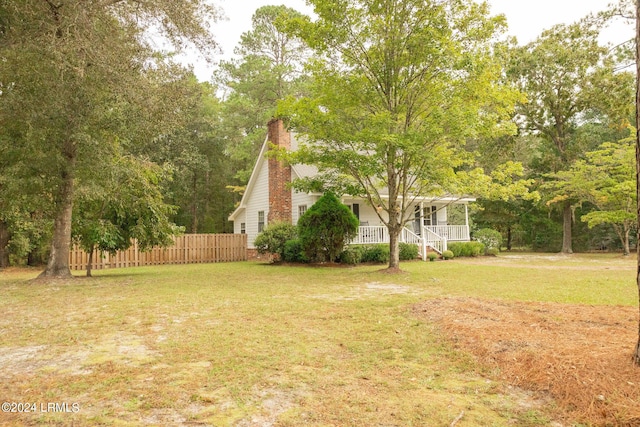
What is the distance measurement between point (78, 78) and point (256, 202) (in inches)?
564

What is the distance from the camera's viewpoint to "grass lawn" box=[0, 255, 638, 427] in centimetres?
292

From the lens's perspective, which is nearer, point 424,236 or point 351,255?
point 351,255

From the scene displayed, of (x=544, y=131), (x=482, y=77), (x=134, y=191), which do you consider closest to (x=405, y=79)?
(x=482, y=77)

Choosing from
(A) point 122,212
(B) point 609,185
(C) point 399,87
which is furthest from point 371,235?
(B) point 609,185

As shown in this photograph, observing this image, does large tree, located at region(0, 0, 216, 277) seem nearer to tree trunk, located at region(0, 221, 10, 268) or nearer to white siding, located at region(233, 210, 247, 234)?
tree trunk, located at region(0, 221, 10, 268)

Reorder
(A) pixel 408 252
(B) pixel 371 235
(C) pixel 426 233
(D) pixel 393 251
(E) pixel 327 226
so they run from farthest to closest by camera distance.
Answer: (C) pixel 426 233, (B) pixel 371 235, (A) pixel 408 252, (E) pixel 327 226, (D) pixel 393 251

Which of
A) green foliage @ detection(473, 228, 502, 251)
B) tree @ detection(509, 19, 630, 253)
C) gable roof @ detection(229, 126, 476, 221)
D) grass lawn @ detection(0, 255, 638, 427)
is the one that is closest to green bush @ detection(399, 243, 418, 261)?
gable roof @ detection(229, 126, 476, 221)

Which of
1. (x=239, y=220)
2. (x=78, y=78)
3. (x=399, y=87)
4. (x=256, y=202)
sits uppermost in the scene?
(x=399, y=87)

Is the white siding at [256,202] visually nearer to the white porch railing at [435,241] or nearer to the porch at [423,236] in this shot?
the porch at [423,236]

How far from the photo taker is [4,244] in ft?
59.2

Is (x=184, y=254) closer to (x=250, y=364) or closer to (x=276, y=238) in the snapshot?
(x=276, y=238)

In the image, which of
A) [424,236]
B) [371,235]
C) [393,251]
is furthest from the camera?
[424,236]

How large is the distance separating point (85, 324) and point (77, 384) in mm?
2814

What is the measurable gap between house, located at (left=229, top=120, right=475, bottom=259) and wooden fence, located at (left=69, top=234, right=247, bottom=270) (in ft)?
3.37
